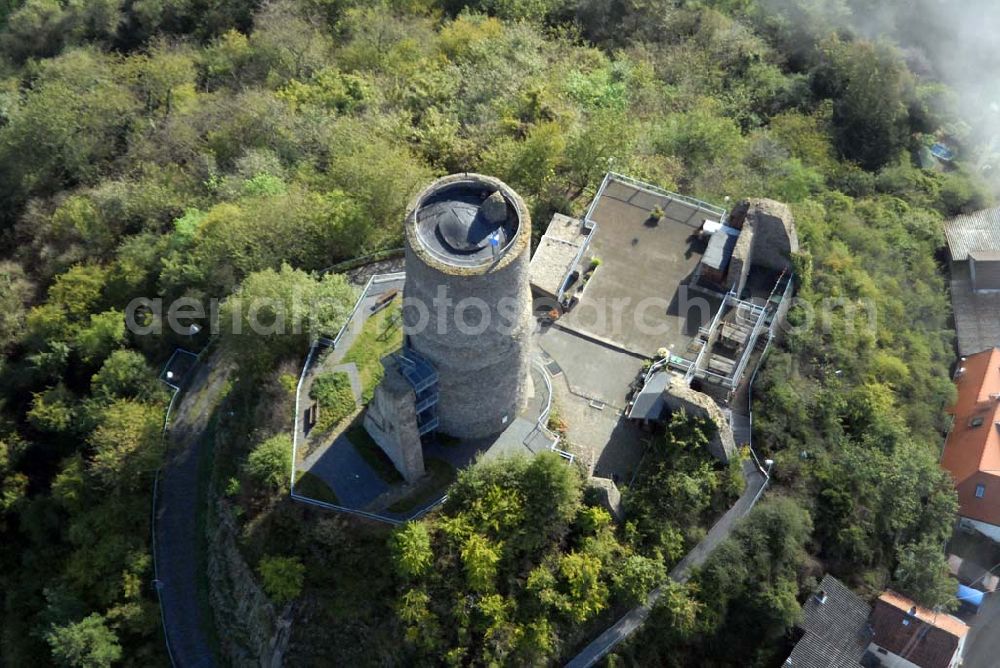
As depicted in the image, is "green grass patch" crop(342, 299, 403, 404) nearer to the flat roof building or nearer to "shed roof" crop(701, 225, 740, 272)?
"shed roof" crop(701, 225, 740, 272)

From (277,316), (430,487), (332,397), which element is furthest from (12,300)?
(430,487)

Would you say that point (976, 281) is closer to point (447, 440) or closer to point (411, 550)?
point (447, 440)

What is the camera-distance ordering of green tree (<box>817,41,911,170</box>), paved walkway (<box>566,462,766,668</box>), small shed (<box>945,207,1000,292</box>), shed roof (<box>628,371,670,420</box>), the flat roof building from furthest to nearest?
green tree (<box>817,41,911,170</box>) → small shed (<box>945,207,1000,292</box>) → the flat roof building → shed roof (<box>628,371,670,420</box>) → paved walkway (<box>566,462,766,668</box>)

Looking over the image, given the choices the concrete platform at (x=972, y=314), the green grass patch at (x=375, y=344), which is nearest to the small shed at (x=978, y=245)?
the concrete platform at (x=972, y=314)

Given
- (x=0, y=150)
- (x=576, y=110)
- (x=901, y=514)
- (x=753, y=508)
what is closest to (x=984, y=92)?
(x=576, y=110)

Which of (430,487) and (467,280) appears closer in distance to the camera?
(467,280)

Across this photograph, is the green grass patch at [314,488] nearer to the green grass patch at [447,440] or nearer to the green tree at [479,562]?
the green grass patch at [447,440]

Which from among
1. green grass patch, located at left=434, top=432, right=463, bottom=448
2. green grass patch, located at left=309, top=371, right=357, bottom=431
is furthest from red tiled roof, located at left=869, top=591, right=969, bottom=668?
green grass patch, located at left=309, top=371, right=357, bottom=431
